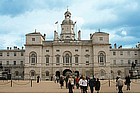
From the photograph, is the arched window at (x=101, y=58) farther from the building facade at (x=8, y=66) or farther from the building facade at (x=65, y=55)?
the building facade at (x=8, y=66)

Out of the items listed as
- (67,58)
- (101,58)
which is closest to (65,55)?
(67,58)

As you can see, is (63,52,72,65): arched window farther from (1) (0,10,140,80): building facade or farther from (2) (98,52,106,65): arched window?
(2) (98,52,106,65): arched window

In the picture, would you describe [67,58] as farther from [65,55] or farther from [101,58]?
[101,58]

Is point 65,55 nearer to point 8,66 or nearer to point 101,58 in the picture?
point 101,58

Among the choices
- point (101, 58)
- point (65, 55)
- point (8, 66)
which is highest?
point (65, 55)

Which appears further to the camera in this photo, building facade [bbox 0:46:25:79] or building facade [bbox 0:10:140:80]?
building facade [bbox 0:10:140:80]

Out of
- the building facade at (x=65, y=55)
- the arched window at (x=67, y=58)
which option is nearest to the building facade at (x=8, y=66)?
the building facade at (x=65, y=55)

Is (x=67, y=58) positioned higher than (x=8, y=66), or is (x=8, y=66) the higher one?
(x=67, y=58)

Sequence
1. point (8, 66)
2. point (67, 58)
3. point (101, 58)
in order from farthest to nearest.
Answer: point (67, 58) < point (101, 58) < point (8, 66)

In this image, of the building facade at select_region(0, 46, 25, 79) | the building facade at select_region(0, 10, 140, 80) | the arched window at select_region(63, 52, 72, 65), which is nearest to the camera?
the building facade at select_region(0, 46, 25, 79)

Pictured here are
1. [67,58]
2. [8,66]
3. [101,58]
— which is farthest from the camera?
[67,58]

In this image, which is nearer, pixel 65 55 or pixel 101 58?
pixel 101 58

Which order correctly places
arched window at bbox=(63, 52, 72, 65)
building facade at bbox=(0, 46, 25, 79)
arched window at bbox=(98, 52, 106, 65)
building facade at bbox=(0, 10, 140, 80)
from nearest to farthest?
1. building facade at bbox=(0, 46, 25, 79)
2. building facade at bbox=(0, 10, 140, 80)
3. arched window at bbox=(98, 52, 106, 65)
4. arched window at bbox=(63, 52, 72, 65)

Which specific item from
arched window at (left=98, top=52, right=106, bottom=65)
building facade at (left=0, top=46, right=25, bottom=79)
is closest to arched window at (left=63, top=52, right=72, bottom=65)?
arched window at (left=98, top=52, right=106, bottom=65)
